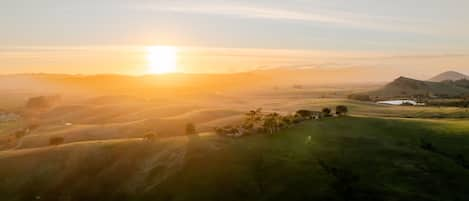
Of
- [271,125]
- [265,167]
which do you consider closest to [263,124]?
[271,125]

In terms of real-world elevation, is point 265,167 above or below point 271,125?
below

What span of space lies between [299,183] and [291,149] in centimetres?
2150

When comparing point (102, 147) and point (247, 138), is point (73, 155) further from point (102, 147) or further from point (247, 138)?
point (247, 138)

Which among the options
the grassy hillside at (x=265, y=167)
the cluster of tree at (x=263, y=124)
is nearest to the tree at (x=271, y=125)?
the cluster of tree at (x=263, y=124)

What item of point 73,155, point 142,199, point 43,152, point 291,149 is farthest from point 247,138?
point 43,152

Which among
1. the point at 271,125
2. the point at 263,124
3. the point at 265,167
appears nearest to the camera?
the point at 265,167

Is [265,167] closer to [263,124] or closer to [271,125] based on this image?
[271,125]

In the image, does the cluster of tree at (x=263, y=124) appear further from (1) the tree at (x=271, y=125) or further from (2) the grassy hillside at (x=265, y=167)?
(2) the grassy hillside at (x=265, y=167)

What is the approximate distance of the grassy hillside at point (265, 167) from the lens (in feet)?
376

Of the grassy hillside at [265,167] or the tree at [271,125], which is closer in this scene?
Result: the grassy hillside at [265,167]

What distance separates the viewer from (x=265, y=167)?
126 meters

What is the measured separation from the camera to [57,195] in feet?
423

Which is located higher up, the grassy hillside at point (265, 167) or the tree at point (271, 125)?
the tree at point (271, 125)

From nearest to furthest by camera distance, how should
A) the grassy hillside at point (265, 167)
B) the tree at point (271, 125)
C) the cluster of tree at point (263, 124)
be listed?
the grassy hillside at point (265, 167), the tree at point (271, 125), the cluster of tree at point (263, 124)
